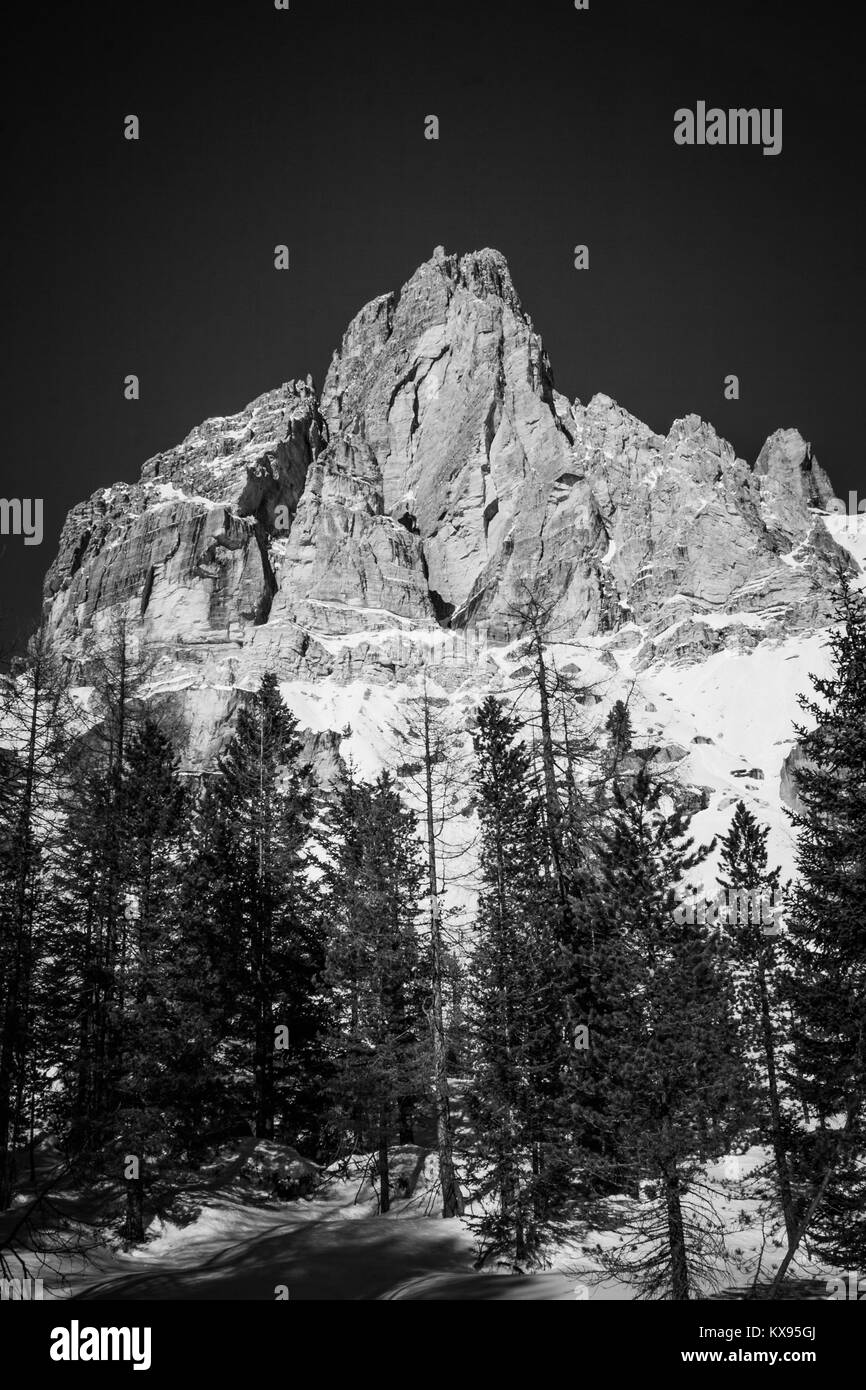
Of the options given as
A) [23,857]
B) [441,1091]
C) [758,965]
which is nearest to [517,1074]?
[441,1091]

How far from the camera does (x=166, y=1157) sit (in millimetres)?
15469

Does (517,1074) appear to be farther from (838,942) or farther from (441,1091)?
(838,942)

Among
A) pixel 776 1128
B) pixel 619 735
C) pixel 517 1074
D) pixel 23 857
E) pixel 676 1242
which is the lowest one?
pixel 676 1242

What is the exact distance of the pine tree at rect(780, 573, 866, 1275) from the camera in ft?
40.0

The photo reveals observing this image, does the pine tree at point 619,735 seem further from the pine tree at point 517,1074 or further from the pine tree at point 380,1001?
the pine tree at point 380,1001

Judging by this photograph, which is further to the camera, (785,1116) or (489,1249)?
(785,1116)

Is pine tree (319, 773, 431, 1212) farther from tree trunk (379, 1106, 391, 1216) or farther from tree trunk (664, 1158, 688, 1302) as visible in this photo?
tree trunk (664, 1158, 688, 1302)

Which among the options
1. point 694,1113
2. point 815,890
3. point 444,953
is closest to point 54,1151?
point 444,953

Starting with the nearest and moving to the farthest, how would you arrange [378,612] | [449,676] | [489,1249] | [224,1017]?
1. [489,1249]
2. [224,1017]
3. [449,676]
4. [378,612]

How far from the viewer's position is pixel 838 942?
13.1m

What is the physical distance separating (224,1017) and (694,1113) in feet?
34.8

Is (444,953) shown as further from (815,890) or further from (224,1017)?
(815,890)

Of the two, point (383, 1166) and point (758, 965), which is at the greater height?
point (758, 965)

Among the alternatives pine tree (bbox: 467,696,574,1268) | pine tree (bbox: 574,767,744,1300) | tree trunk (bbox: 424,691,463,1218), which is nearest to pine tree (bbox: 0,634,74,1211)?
tree trunk (bbox: 424,691,463,1218)
